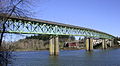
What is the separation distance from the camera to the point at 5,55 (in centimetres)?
1114

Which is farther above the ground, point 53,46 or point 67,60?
point 53,46

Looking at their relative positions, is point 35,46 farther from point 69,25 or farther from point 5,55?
point 5,55

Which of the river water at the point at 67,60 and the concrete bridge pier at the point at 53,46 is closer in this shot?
the river water at the point at 67,60

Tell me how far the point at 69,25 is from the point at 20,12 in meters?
91.2

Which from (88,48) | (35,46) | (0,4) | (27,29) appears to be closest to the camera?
(0,4)

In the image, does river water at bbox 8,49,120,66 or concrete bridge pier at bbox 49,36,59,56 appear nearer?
river water at bbox 8,49,120,66

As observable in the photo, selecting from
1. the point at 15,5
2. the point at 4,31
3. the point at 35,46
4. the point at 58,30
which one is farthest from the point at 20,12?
the point at 35,46

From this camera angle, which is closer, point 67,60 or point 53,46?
point 67,60

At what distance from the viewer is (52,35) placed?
269 feet

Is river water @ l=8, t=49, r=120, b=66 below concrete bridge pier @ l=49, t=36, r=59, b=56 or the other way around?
below

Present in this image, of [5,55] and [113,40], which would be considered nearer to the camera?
[5,55]

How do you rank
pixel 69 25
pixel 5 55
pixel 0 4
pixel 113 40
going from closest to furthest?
pixel 0 4, pixel 5 55, pixel 69 25, pixel 113 40

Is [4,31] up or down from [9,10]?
down

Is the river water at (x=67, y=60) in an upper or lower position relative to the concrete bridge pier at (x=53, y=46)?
lower
